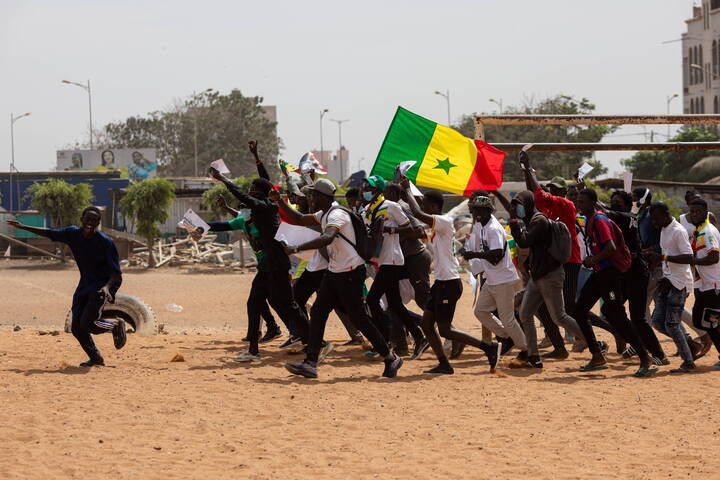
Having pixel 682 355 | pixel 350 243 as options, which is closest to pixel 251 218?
pixel 350 243

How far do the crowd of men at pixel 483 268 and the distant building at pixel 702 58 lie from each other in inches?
2619

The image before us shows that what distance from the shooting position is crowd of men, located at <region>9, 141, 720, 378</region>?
9.39m

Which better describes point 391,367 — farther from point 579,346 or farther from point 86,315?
point 86,315

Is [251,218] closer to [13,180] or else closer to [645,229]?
[645,229]

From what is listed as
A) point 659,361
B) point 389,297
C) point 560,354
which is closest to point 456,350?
point 560,354

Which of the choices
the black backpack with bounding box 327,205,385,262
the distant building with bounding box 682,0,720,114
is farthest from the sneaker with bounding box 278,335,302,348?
the distant building with bounding box 682,0,720,114

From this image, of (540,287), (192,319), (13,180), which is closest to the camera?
(540,287)

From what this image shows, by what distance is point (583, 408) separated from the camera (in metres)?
8.30

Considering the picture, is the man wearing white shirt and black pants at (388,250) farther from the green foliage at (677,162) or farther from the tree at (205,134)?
the tree at (205,134)

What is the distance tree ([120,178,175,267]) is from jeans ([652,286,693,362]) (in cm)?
2705

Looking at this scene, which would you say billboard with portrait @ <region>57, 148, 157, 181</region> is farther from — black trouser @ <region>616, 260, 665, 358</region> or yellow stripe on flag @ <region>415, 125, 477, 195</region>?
black trouser @ <region>616, 260, 665, 358</region>

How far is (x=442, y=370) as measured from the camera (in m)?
9.84

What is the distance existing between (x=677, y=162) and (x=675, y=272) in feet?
167

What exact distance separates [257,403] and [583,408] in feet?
8.39
